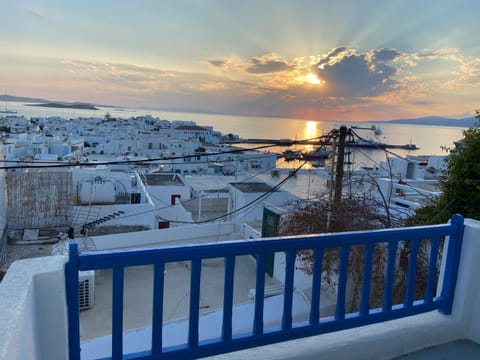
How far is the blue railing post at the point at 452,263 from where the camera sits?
7.25 ft

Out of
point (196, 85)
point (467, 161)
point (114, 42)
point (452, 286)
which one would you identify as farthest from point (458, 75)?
point (196, 85)

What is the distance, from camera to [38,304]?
1274 mm

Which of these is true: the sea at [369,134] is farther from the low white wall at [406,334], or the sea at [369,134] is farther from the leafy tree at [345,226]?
the low white wall at [406,334]

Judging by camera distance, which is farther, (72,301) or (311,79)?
(311,79)

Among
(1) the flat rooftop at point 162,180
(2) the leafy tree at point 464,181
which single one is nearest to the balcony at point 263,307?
(2) the leafy tree at point 464,181

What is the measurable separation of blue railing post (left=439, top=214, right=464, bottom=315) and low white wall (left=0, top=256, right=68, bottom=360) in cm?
226

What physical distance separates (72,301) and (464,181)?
4.13m

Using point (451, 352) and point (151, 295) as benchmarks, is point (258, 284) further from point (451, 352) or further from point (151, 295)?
point (151, 295)

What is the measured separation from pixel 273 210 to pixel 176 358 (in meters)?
6.72

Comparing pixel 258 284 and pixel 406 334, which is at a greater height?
pixel 258 284

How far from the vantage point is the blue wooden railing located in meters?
1.44

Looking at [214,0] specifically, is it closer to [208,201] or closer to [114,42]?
[114,42]

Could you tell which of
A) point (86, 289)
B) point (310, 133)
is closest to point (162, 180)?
point (86, 289)

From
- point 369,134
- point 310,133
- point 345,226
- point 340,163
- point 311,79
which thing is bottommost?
point 345,226
